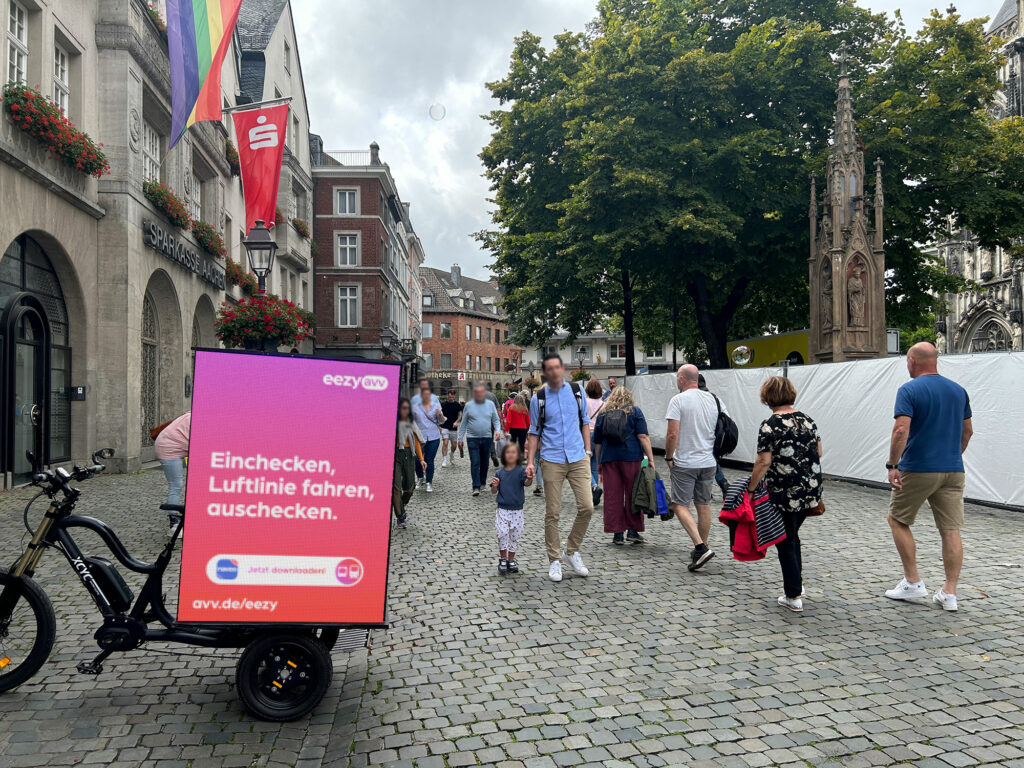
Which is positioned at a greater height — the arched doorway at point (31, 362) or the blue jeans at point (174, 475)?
the arched doorway at point (31, 362)

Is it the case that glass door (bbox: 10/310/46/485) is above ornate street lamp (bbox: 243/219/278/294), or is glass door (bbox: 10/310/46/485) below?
below

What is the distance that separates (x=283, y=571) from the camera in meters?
3.61

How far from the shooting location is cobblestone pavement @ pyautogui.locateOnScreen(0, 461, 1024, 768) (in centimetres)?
334

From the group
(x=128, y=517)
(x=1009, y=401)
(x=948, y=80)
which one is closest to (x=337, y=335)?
(x=948, y=80)

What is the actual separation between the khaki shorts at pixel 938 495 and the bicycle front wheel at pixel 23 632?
5.38m

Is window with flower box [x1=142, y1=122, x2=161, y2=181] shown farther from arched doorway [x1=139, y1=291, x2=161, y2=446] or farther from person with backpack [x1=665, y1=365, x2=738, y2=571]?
person with backpack [x1=665, y1=365, x2=738, y2=571]

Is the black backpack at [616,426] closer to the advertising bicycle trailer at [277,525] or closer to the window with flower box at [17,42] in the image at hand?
the advertising bicycle trailer at [277,525]

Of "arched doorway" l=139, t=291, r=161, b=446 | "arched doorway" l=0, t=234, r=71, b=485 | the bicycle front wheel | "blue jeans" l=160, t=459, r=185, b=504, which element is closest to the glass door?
"arched doorway" l=0, t=234, r=71, b=485

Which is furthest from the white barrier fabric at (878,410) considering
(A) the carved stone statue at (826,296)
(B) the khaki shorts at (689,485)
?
(B) the khaki shorts at (689,485)

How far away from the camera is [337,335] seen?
41.3 m

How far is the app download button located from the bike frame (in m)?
0.27

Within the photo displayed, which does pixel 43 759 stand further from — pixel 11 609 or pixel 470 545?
pixel 470 545

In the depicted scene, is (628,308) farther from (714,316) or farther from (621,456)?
(621,456)

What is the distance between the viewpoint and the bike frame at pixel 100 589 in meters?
3.72
